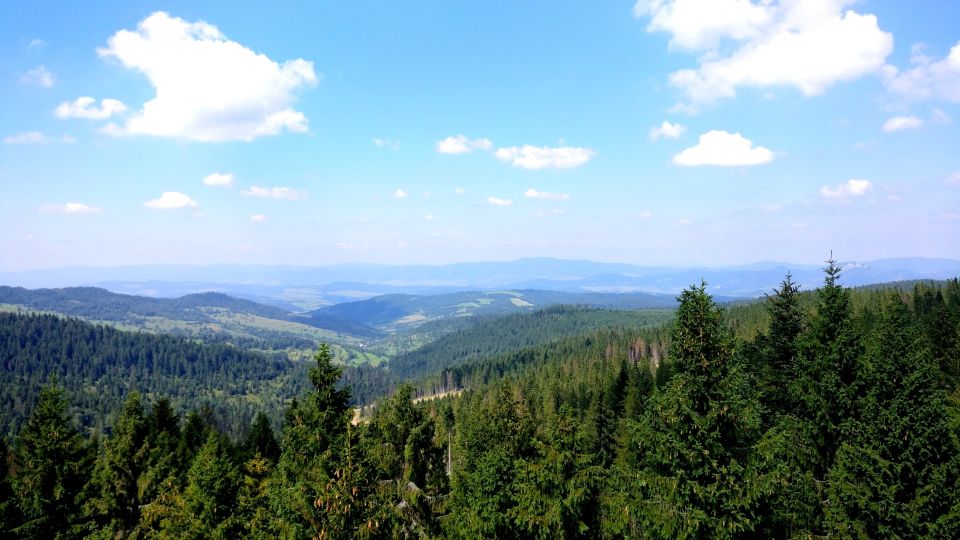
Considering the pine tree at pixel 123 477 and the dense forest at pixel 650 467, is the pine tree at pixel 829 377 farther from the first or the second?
the pine tree at pixel 123 477

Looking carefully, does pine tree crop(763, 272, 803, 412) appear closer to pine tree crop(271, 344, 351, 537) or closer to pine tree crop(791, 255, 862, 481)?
pine tree crop(791, 255, 862, 481)

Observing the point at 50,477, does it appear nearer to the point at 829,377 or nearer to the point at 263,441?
the point at 263,441

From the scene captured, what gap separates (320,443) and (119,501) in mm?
25140

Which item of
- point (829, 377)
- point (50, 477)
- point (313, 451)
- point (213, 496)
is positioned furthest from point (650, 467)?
point (50, 477)

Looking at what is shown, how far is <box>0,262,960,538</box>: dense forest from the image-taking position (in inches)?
635

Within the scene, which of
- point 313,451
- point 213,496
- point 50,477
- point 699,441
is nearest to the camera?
Answer: point 699,441

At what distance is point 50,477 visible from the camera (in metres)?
29.0

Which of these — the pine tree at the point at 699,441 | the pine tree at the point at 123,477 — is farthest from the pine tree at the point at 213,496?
the pine tree at the point at 699,441

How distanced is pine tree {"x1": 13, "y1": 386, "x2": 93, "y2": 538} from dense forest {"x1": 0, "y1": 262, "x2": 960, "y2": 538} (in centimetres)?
9

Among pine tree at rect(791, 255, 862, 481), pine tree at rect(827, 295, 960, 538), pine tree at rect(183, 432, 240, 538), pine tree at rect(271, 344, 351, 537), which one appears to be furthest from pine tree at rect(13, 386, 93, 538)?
pine tree at rect(791, 255, 862, 481)

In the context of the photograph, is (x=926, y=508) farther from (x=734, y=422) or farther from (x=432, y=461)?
(x=432, y=461)

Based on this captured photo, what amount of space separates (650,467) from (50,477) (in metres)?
33.3

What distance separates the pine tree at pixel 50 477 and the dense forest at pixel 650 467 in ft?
0.29

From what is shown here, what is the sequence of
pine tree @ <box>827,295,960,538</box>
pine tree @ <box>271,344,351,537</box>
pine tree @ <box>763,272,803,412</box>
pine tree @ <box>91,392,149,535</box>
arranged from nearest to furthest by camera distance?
1. pine tree @ <box>271,344,351,537</box>
2. pine tree @ <box>827,295,960,538</box>
3. pine tree @ <box>91,392,149,535</box>
4. pine tree @ <box>763,272,803,412</box>
